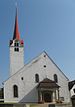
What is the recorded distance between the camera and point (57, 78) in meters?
39.8

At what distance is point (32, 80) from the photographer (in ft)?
125

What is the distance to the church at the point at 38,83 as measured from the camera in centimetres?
3691

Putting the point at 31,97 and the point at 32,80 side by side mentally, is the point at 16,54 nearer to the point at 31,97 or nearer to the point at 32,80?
the point at 32,80

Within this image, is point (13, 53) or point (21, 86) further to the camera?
point (13, 53)

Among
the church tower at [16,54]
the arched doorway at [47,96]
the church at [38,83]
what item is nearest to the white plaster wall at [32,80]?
the church at [38,83]

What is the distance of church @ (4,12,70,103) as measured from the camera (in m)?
36.9

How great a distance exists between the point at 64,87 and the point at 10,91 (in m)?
9.53

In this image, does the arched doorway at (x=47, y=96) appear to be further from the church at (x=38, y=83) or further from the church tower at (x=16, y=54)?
the church tower at (x=16, y=54)

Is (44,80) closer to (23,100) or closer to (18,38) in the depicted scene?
(23,100)

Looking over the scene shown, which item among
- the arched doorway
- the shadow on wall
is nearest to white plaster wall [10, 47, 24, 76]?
the shadow on wall

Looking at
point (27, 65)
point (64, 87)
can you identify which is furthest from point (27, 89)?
point (64, 87)

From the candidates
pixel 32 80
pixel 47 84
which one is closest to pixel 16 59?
pixel 32 80

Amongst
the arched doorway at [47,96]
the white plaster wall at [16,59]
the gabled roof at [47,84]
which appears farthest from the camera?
the white plaster wall at [16,59]

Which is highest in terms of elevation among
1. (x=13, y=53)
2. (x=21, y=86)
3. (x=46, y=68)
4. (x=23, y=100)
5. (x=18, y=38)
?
(x=18, y=38)
